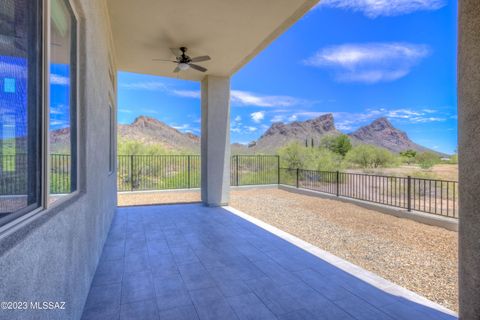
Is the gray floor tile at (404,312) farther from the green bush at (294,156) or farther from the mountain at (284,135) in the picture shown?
the mountain at (284,135)

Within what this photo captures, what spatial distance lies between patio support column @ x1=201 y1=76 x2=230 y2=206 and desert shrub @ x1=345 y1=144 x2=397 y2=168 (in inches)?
447

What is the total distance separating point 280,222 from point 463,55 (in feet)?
14.0

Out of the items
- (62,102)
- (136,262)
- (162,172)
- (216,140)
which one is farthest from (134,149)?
(62,102)

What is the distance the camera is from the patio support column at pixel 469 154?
82cm

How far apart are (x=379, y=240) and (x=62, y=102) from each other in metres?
4.40

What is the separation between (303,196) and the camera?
25.8ft

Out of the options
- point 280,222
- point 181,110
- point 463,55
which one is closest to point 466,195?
point 463,55

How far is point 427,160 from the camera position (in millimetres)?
13945

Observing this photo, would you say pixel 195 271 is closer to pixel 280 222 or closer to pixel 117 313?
pixel 117 313

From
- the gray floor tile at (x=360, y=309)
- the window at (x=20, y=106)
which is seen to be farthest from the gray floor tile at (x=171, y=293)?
the window at (x=20, y=106)

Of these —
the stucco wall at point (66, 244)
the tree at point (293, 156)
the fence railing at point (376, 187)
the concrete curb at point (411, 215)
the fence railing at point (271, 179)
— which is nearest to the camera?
the stucco wall at point (66, 244)

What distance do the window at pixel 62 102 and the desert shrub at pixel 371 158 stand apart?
15.3m

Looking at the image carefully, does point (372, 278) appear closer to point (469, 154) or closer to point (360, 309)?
point (360, 309)

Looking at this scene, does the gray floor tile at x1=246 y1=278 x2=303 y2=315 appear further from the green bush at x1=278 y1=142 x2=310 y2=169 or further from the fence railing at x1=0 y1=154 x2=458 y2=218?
the green bush at x1=278 y1=142 x2=310 y2=169
